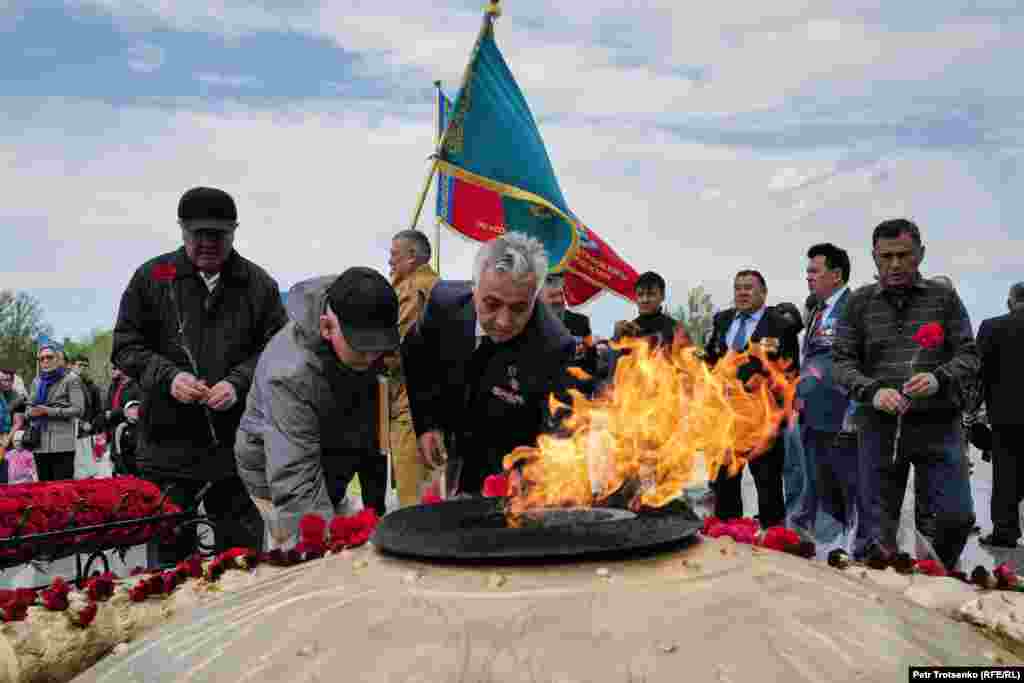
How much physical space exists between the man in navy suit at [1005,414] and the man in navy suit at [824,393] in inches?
A: 64.8

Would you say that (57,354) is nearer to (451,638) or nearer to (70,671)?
(70,671)

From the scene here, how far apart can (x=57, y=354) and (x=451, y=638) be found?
10501mm

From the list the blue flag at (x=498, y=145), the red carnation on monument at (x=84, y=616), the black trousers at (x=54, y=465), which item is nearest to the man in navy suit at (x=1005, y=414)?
the blue flag at (x=498, y=145)

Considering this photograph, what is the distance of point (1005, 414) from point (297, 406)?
683cm

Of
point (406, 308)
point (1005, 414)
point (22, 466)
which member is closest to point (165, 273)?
point (406, 308)

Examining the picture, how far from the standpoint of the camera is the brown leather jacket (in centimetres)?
495

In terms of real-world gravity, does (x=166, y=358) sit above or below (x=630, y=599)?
above

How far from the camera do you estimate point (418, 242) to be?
681cm

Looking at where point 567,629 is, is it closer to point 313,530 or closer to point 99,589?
point 313,530

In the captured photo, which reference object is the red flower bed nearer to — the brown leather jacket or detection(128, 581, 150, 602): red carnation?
the brown leather jacket

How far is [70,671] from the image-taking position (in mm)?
2945

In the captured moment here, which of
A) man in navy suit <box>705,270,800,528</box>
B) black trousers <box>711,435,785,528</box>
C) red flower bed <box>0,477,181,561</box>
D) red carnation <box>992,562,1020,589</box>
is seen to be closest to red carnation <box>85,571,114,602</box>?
red flower bed <box>0,477,181,561</box>

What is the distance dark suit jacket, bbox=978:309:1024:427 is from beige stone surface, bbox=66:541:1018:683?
6.50 m

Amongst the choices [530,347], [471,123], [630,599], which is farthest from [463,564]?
[471,123]
